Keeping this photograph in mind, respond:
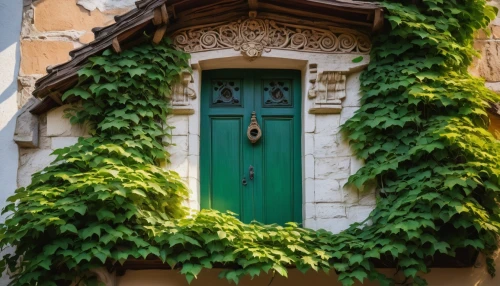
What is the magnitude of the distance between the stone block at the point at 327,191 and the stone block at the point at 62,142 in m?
2.22

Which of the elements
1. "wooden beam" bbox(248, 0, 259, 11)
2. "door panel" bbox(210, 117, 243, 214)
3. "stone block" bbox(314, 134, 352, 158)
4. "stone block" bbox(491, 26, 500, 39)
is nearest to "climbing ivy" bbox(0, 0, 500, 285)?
"stone block" bbox(314, 134, 352, 158)

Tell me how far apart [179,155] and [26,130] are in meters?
1.40

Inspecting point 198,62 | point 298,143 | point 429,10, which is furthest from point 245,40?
point 429,10

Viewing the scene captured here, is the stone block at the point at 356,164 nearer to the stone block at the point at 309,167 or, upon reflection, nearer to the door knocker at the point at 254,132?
the stone block at the point at 309,167

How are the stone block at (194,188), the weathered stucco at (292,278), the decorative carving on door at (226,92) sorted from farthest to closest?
the decorative carving on door at (226,92)
the stone block at (194,188)
the weathered stucco at (292,278)

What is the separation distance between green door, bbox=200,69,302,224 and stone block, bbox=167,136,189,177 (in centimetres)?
20

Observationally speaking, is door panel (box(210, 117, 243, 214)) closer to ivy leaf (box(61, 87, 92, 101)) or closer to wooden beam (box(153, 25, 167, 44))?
wooden beam (box(153, 25, 167, 44))

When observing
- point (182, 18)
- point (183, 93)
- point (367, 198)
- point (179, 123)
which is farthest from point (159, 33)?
point (367, 198)

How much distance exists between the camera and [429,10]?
27.7 ft

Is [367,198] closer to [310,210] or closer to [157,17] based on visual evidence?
[310,210]

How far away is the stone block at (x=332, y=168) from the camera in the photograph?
824 cm

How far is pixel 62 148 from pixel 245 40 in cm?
193

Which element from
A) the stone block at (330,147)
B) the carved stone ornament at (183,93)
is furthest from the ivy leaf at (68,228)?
the stone block at (330,147)

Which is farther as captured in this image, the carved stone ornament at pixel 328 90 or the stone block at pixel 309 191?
the carved stone ornament at pixel 328 90
